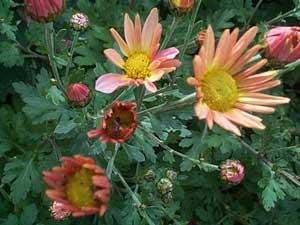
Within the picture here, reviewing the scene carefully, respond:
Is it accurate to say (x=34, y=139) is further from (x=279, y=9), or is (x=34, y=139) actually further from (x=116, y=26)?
(x=279, y=9)

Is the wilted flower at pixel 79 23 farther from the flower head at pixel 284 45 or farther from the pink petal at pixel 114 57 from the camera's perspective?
the flower head at pixel 284 45

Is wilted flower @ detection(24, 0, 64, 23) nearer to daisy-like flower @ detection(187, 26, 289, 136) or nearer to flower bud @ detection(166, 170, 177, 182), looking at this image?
daisy-like flower @ detection(187, 26, 289, 136)

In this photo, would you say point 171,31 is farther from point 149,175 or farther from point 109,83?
point 149,175

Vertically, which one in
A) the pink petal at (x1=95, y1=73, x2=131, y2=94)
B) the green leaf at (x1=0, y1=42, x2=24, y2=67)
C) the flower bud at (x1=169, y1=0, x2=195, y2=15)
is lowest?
the green leaf at (x1=0, y1=42, x2=24, y2=67)

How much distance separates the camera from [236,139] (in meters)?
3.19

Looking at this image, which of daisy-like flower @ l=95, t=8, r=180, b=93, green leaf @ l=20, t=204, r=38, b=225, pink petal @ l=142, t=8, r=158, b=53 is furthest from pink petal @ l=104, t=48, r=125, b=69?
green leaf @ l=20, t=204, r=38, b=225

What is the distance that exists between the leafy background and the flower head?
7.6 inches

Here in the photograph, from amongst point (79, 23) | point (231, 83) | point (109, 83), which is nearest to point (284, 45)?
point (231, 83)

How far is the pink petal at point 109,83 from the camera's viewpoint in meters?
2.40

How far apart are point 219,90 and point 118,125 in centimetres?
41

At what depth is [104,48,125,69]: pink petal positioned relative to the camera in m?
2.38

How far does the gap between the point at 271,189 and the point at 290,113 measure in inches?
34.4

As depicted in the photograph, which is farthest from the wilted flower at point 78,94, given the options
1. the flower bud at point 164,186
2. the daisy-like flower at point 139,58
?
the flower bud at point 164,186

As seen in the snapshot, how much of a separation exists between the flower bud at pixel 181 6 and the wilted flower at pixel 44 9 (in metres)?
0.40
